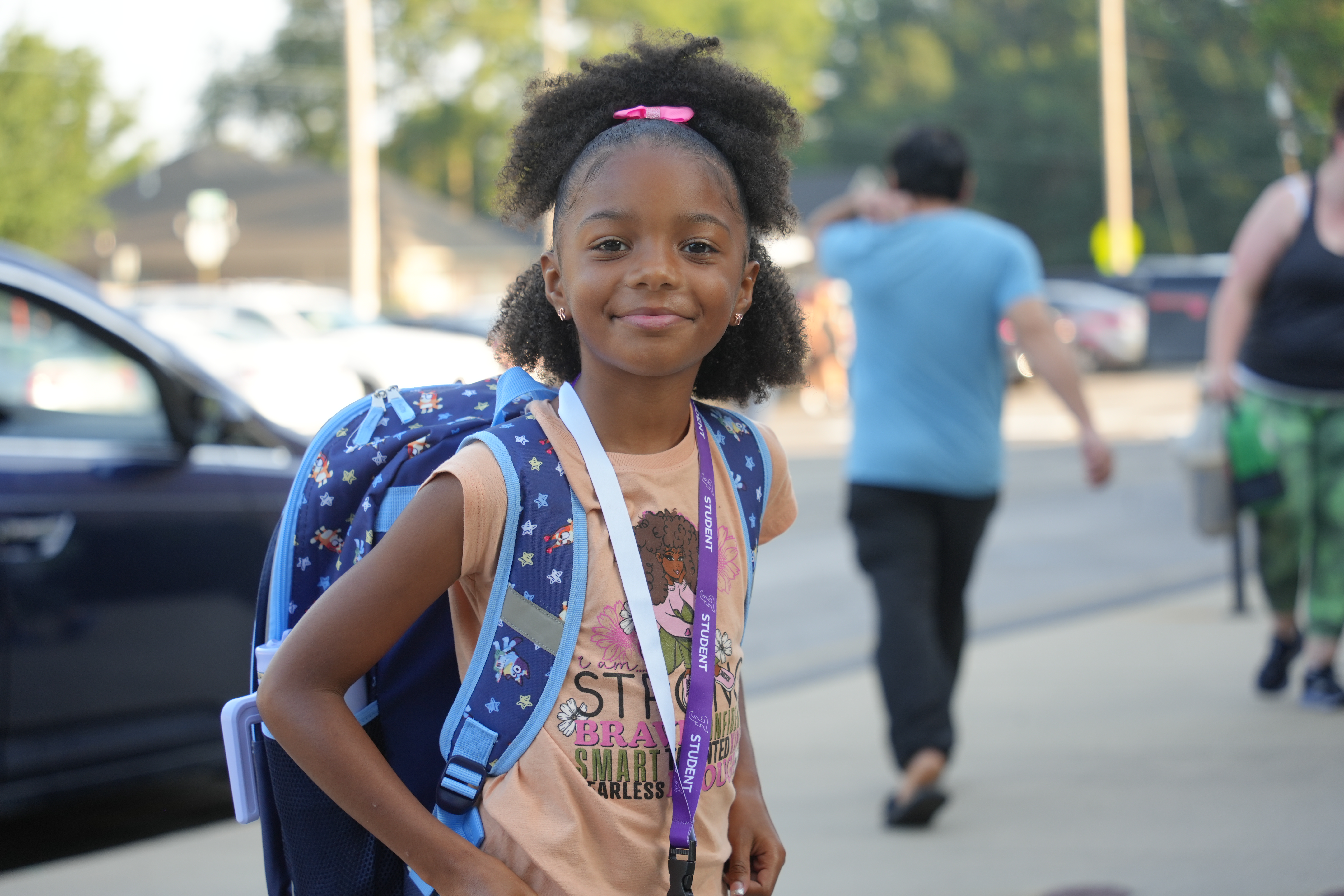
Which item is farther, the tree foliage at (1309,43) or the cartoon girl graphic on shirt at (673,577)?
the tree foliage at (1309,43)

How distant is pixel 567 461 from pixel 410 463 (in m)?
0.20

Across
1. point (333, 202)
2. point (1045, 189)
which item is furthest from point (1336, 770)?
point (1045, 189)

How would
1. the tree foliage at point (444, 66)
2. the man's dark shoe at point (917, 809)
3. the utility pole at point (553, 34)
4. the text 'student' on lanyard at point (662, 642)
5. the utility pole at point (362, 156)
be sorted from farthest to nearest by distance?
the tree foliage at point (444, 66)
the utility pole at point (553, 34)
the utility pole at point (362, 156)
the man's dark shoe at point (917, 809)
the text 'student' on lanyard at point (662, 642)

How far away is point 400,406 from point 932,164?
2938 mm

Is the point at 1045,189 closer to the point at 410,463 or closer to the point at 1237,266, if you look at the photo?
the point at 1237,266

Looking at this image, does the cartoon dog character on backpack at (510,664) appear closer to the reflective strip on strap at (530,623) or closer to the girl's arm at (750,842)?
the reflective strip on strap at (530,623)

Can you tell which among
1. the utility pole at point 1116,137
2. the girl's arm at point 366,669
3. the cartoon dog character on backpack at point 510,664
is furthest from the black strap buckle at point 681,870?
the utility pole at point 1116,137

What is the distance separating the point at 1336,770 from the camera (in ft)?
14.9

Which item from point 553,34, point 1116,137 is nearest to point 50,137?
point 553,34

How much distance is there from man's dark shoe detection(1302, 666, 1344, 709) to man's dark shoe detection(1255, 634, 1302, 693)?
0.17 meters

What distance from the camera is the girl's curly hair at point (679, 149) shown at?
6.15 ft

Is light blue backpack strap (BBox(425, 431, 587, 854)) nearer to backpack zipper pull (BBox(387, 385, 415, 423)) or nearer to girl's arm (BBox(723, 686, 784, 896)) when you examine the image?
backpack zipper pull (BBox(387, 385, 415, 423))

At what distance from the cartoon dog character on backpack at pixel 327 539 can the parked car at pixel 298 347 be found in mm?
653

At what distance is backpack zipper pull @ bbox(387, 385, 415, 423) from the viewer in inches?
73.6
